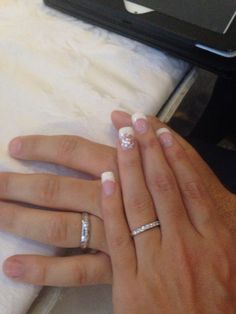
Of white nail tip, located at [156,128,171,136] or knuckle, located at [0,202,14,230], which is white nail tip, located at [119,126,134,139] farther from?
knuckle, located at [0,202,14,230]

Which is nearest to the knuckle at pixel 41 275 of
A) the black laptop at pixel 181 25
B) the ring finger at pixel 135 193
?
the ring finger at pixel 135 193

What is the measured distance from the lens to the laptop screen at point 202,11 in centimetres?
56

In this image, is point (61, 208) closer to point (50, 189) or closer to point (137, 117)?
point (50, 189)

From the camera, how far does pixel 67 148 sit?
0.49m

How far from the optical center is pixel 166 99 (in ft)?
1.91

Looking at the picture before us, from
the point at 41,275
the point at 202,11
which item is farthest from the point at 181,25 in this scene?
the point at 41,275

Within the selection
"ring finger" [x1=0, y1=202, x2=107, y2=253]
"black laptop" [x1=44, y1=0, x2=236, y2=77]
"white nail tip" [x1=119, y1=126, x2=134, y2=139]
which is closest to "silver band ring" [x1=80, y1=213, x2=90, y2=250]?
"ring finger" [x1=0, y1=202, x2=107, y2=253]

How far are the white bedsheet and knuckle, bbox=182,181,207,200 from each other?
4.5 inches

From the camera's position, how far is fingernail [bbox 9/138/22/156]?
480 mm

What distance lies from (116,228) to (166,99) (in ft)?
0.72

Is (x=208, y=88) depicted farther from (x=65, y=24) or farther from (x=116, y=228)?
(x=116, y=228)

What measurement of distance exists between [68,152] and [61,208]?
7cm

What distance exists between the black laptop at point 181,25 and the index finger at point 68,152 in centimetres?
19

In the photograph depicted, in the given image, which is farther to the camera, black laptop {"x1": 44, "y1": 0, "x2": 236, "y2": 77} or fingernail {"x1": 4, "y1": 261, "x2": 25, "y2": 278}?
black laptop {"x1": 44, "y1": 0, "x2": 236, "y2": 77}
